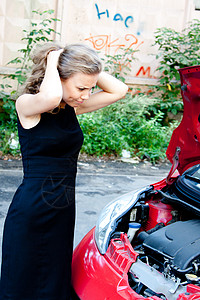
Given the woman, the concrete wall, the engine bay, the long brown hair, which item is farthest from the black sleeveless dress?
the concrete wall

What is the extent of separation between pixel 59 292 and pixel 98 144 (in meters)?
4.86

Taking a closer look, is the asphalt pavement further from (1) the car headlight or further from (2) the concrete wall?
(2) the concrete wall

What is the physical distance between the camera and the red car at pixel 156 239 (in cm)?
192

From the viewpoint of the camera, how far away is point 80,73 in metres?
1.98

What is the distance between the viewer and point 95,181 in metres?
5.75

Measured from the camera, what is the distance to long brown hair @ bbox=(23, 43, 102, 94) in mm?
1982

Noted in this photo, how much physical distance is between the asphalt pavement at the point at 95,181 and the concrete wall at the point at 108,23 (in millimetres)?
2245

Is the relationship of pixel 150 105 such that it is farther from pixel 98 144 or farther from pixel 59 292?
pixel 59 292

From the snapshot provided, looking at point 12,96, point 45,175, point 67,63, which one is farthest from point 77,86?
point 12,96

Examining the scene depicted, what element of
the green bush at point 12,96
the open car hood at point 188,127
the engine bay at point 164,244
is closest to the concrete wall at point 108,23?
the green bush at point 12,96

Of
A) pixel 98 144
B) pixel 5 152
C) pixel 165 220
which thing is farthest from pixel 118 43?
pixel 165 220

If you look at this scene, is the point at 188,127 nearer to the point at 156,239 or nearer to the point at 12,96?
the point at 156,239

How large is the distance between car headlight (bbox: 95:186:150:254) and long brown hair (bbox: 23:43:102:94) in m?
0.87

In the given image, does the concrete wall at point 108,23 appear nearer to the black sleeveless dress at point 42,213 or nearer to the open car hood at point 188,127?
the open car hood at point 188,127
